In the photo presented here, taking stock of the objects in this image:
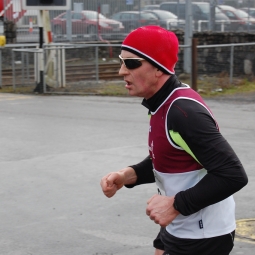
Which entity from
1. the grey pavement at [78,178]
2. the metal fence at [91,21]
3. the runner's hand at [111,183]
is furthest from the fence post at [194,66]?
the runner's hand at [111,183]

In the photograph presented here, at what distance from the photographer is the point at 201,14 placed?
92.9 ft

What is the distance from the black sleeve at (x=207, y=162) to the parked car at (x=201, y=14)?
24.1 meters

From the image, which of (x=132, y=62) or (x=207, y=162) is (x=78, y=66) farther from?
(x=207, y=162)

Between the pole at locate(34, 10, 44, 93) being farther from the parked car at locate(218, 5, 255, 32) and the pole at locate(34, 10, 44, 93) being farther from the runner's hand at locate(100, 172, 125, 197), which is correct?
the runner's hand at locate(100, 172, 125, 197)

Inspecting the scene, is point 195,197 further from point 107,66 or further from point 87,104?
point 107,66

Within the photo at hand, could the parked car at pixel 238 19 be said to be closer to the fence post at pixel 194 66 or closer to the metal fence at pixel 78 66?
the metal fence at pixel 78 66

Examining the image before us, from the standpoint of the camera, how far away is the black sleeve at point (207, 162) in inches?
110

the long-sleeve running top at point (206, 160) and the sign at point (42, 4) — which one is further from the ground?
the sign at point (42, 4)

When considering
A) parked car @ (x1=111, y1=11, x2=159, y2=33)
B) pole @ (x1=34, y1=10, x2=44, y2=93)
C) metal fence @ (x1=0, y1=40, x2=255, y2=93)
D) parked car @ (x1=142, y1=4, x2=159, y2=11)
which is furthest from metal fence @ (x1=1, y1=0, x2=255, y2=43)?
pole @ (x1=34, y1=10, x2=44, y2=93)

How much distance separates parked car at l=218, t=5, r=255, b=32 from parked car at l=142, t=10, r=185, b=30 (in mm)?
2010

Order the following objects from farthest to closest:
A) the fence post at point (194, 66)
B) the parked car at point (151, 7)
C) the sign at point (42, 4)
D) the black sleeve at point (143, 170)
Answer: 1. the parked car at point (151, 7)
2. the sign at point (42, 4)
3. the fence post at point (194, 66)
4. the black sleeve at point (143, 170)

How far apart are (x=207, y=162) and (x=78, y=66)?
16864 millimetres

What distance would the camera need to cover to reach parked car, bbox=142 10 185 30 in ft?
99.0

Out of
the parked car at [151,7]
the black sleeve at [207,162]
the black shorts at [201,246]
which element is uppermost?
the parked car at [151,7]
